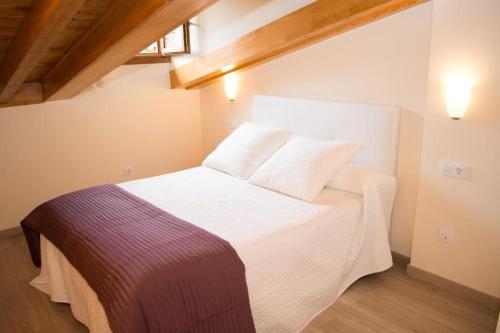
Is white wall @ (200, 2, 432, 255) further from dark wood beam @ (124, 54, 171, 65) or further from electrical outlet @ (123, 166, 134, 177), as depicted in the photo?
electrical outlet @ (123, 166, 134, 177)

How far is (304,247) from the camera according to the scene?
7.64ft

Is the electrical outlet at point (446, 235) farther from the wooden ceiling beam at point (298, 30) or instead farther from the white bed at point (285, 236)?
the wooden ceiling beam at point (298, 30)

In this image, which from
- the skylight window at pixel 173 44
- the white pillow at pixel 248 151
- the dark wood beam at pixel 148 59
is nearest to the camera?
the white pillow at pixel 248 151

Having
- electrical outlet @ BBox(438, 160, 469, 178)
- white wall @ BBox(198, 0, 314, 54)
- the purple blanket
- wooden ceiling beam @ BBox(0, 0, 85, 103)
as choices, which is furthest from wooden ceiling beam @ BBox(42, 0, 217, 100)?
electrical outlet @ BBox(438, 160, 469, 178)

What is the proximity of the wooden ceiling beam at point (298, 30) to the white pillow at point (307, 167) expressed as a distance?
2.48 feet

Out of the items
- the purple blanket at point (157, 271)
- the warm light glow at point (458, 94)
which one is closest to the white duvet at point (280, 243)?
the purple blanket at point (157, 271)

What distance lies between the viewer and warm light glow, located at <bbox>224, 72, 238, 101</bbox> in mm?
4042

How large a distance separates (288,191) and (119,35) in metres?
1.43

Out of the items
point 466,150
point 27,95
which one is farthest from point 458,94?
point 27,95

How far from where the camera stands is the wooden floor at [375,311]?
7.62 ft

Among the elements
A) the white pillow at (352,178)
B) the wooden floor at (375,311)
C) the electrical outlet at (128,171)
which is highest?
the white pillow at (352,178)

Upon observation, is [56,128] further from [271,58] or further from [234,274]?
[234,274]

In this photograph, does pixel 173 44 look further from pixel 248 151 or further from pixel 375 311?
pixel 375 311

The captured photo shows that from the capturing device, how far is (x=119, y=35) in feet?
7.48
